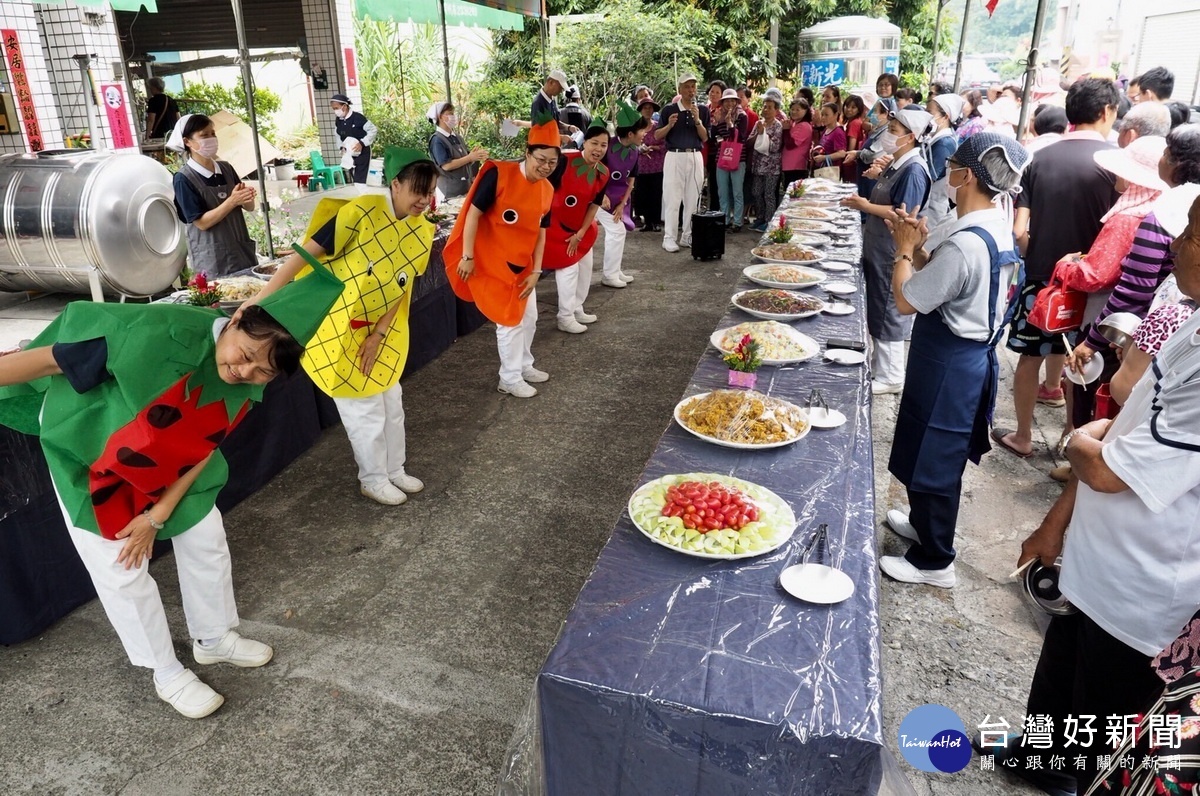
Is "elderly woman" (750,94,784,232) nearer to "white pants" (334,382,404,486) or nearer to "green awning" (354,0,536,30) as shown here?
"green awning" (354,0,536,30)

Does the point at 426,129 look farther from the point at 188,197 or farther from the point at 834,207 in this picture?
the point at 188,197

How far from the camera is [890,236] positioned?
16.5 ft

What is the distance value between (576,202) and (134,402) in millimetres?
4018

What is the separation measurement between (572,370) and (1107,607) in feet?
13.6

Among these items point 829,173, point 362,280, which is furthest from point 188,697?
point 829,173

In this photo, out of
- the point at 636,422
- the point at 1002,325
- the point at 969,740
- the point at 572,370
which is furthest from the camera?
the point at 572,370

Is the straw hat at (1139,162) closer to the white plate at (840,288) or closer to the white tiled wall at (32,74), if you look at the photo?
the white plate at (840,288)

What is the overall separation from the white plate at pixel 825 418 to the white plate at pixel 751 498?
1.77 feet

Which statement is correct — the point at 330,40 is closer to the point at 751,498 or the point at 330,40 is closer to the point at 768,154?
the point at 768,154

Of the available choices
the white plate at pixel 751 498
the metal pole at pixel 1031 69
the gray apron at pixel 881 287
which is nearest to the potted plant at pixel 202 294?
the white plate at pixel 751 498

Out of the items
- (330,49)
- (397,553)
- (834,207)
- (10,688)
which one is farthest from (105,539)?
(330,49)

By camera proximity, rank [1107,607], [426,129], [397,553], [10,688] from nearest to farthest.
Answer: [1107,607] → [10,688] → [397,553] → [426,129]

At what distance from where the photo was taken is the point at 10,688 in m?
2.61

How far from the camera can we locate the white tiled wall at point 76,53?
6277 millimetres
